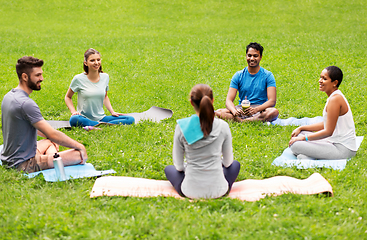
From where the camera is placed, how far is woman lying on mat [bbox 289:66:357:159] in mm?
6203

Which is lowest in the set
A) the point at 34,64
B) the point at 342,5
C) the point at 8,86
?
the point at 8,86

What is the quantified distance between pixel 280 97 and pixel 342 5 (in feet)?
78.5

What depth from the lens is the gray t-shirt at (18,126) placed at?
5.51m

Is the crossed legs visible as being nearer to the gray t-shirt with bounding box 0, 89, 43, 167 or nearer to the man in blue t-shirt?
the man in blue t-shirt

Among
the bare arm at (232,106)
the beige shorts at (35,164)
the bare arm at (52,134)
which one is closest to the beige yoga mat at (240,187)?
the bare arm at (52,134)

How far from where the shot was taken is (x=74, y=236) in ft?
13.5

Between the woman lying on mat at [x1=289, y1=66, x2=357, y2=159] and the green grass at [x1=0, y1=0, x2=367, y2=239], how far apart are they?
407 millimetres

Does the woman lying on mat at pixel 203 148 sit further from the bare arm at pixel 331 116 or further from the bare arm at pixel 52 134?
the bare arm at pixel 331 116

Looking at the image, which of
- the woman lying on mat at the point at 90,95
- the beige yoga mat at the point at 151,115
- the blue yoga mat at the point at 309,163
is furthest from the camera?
the beige yoga mat at the point at 151,115

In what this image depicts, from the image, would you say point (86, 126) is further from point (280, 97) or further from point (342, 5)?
point (342, 5)

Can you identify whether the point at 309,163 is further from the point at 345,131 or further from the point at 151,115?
the point at 151,115

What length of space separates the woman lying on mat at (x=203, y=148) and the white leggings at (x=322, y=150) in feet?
6.83

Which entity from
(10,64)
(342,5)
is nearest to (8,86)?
(10,64)

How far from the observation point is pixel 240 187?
549cm
